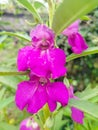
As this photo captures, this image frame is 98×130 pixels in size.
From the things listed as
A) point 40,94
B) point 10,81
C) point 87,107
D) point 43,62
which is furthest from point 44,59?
point 10,81

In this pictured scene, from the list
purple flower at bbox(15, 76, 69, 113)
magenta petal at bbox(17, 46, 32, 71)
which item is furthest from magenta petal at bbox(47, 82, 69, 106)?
magenta petal at bbox(17, 46, 32, 71)

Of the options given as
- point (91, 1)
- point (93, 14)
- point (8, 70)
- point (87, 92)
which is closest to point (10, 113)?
point (93, 14)

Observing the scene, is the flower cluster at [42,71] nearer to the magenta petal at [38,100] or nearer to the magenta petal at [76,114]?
the magenta petal at [38,100]

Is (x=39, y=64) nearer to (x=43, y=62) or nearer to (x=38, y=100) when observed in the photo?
(x=43, y=62)

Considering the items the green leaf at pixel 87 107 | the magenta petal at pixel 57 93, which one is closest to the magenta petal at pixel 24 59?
the magenta petal at pixel 57 93

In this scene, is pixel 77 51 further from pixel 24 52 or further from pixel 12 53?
pixel 12 53

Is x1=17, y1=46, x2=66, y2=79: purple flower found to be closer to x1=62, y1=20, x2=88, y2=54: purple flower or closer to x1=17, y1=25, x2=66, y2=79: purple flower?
x1=17, y1=25, x2=66, y2=79: purple flower

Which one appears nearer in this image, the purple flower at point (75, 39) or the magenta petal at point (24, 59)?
the magenta petal at point (24, 59)
